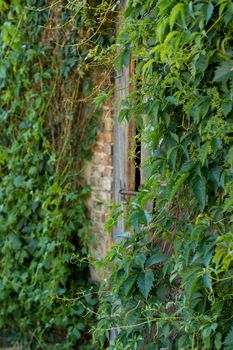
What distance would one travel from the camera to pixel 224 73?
8.95 ft

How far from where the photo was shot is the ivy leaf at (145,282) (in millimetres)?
3159

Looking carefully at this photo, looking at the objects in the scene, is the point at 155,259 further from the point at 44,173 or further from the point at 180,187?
the point at 44,173

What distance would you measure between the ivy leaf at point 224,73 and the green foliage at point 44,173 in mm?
1784

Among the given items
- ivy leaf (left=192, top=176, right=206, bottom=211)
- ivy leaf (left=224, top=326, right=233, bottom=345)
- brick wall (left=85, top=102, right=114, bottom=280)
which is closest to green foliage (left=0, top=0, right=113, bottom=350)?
brick wall (left=85, top=102, right=114, bottom=280)

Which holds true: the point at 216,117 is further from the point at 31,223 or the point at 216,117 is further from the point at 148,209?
the point at 31,223

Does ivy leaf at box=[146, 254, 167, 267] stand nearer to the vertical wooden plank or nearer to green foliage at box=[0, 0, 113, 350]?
the vertical wooden plank

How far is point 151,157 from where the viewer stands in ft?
10.5

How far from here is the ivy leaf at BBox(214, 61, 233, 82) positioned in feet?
8.94

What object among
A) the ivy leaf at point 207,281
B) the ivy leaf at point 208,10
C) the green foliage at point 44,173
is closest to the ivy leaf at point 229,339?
the ivy leaf at point 207,281

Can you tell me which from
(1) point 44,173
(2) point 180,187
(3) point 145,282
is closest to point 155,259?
(3) point 145,282

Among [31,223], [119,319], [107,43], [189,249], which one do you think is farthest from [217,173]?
[31,223]

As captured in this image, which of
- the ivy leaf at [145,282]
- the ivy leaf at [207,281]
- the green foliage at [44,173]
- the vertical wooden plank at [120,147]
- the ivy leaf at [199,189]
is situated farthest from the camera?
the green foliage at [44,173]

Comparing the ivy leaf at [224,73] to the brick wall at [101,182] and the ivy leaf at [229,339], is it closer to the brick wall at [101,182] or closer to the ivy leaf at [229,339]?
the ivy leaf at [229,339]

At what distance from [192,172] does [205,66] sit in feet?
1.58
